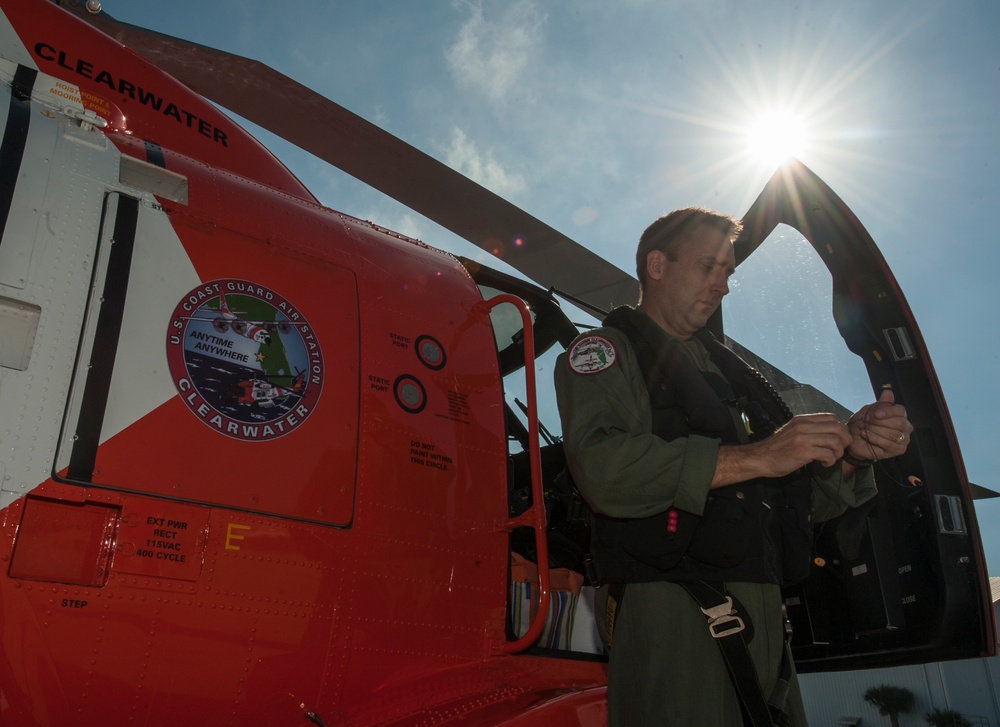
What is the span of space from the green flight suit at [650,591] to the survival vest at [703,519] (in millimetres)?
57

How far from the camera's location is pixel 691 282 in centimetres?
227

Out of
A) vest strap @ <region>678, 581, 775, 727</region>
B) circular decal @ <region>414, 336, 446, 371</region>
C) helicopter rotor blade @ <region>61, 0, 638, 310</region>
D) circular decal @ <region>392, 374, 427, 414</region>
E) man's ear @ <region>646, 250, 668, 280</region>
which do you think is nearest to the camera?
vest strap @ <region>678, 581, 775, 727</region>

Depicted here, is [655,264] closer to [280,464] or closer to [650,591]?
[650,591]

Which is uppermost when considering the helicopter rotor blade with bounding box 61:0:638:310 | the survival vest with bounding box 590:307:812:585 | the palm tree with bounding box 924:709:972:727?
the helicopter rotor blade with bounding box 61:0:638:310

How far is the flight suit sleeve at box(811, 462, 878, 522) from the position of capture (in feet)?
7.52

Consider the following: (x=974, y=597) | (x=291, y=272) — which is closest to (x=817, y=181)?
(x=974, y=597)

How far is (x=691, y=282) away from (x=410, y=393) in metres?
1.00

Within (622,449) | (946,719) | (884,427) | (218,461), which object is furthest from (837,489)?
(946,719)

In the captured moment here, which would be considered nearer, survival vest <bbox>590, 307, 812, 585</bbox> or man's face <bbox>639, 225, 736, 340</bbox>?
survival vest <bbox>590, 307, 812, 585</bbox>

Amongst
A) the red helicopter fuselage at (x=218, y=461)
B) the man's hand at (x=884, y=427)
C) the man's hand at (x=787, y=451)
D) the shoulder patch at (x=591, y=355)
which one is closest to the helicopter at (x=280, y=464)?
the red helicopter fuselage at (x=218, y=461)

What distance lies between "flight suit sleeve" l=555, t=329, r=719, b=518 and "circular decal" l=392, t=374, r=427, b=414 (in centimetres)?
64

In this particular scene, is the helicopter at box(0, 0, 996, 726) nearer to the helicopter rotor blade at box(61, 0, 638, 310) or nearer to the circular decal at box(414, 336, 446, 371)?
the circular decal at box(414, 336, 446, 371)

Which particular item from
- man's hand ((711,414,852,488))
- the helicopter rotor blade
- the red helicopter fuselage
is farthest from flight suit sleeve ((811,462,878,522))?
the helicopter rotor blade

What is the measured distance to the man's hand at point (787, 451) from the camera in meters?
1.74
